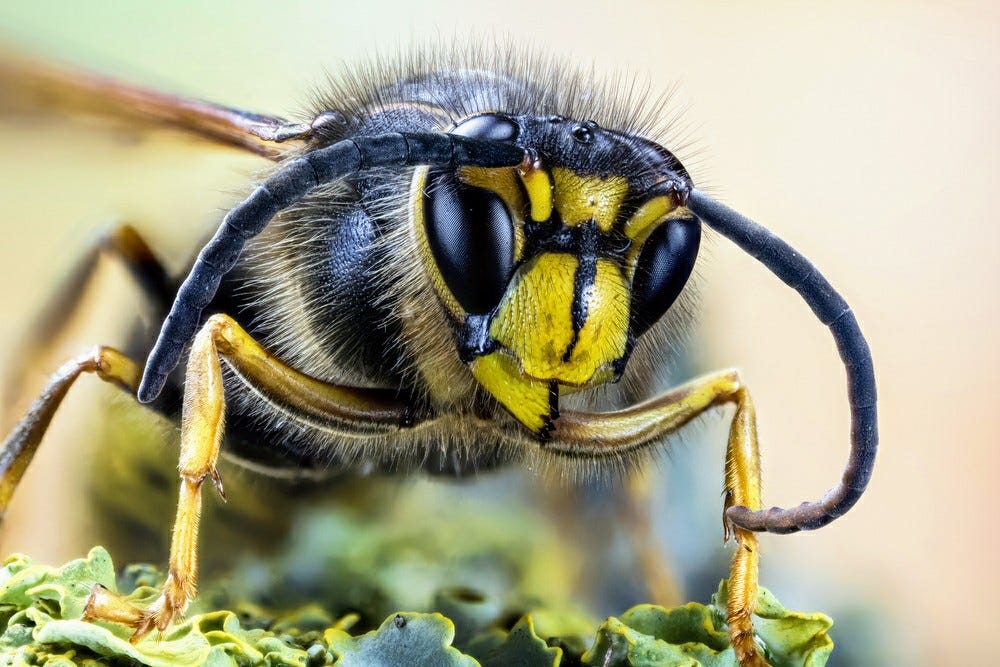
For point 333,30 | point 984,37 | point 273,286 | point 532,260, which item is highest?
point 984,37

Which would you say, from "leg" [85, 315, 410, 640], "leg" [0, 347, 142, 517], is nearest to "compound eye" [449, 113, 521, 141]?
"leg" [85, 315, 410, 640]

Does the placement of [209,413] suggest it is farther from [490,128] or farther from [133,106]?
[133,106]

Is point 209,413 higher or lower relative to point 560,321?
lower

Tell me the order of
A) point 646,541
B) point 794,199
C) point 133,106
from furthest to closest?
point 794,199 → point 646,541 → point 133,106

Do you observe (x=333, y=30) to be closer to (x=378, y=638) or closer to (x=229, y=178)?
(x=229, y=178)

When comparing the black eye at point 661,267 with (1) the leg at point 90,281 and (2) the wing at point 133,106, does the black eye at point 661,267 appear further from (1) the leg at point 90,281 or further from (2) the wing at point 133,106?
(1) the leg at point 90,281

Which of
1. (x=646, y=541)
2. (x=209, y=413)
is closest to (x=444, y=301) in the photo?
(x=209, y=413)

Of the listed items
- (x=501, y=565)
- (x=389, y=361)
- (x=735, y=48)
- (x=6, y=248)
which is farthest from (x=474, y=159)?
(x=735, y=48)
